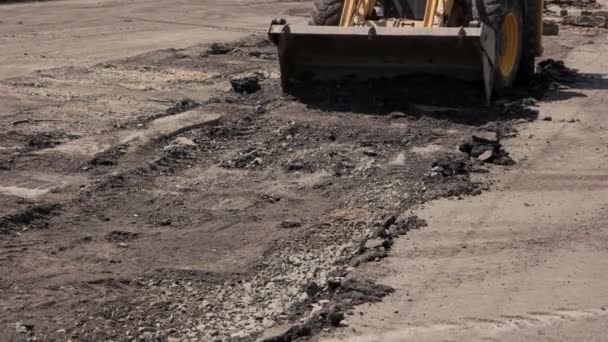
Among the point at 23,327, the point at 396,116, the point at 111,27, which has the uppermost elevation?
the point at 23,327

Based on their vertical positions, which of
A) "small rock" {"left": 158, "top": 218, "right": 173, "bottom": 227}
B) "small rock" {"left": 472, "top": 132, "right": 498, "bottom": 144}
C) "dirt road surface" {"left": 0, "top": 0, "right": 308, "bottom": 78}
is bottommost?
"dirt road surface" {"left": 0, "top": 0, "right": 308, "bottom": 78}

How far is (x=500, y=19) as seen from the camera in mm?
11688

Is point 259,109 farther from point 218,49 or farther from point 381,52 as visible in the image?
point 218,49

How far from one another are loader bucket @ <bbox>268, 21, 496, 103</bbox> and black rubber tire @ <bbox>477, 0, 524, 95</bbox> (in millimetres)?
329

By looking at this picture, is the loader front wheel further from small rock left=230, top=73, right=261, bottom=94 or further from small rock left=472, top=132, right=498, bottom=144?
small rock left=230, top=73, right=261, bottom=94

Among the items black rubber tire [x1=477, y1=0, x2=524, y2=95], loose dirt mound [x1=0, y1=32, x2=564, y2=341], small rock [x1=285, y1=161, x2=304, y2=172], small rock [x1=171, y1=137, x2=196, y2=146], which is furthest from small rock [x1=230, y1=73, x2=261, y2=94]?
small rock [x1=285, y1=161, x2=304, y2=172]

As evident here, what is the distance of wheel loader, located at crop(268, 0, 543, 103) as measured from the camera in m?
11.1

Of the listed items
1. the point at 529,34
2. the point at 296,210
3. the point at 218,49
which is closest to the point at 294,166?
the point at 296,210

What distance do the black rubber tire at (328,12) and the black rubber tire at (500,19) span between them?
5.53 ft

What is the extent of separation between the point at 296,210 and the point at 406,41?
154 inches

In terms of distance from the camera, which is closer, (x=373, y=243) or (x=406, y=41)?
(x=373, y=243)

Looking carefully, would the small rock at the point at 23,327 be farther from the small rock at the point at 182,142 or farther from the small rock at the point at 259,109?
the small rock at the point at 259,109

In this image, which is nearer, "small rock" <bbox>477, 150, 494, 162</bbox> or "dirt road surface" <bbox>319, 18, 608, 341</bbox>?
"dirt road surface" <bbox>319, 18, 608, 341</bbox>

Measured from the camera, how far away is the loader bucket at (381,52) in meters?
11.0
